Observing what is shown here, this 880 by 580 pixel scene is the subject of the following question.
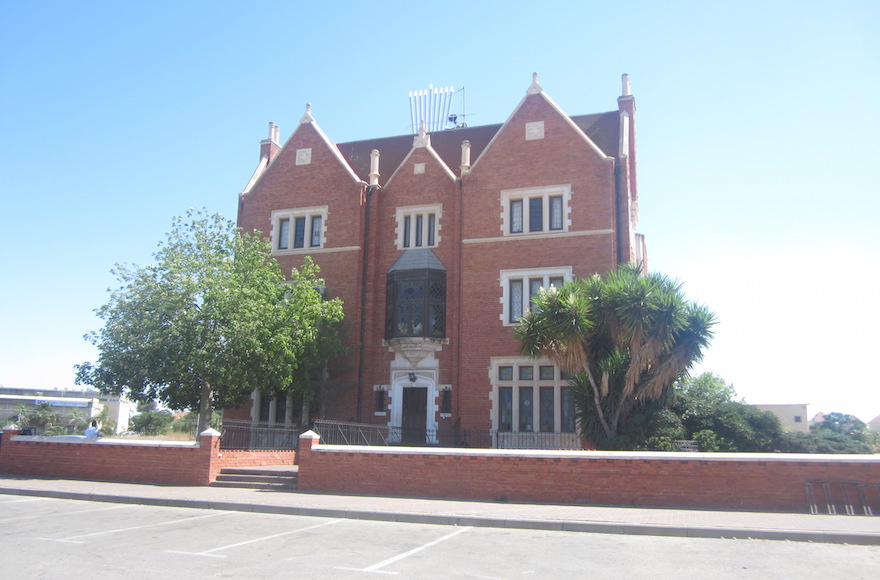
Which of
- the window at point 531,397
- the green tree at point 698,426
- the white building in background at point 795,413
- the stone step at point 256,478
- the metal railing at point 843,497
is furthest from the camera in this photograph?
the white building in background at point 795,413

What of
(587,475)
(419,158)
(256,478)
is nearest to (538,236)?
(419,158)

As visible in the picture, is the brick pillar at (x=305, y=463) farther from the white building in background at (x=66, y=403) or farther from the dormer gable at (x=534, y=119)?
the white building in background at (x=66, y=403)

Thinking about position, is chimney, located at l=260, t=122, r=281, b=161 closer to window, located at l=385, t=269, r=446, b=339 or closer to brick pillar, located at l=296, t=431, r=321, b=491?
window, located at l=385, t=269, r=446, b=339

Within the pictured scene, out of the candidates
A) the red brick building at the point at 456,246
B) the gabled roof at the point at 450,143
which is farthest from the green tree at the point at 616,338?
the gabled roof at the point at 450,143

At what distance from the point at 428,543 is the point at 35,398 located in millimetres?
88756

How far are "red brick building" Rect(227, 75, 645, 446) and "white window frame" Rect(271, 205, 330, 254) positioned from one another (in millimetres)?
58

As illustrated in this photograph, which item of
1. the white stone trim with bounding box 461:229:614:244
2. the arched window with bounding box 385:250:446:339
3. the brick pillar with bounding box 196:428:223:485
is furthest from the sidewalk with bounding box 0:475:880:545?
the white stone trim with bounding box 461:229:614:244

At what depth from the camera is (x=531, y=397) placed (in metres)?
24.1

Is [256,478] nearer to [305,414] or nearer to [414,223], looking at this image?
[305,414]

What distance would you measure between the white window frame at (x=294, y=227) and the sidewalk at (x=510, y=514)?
1265 cm

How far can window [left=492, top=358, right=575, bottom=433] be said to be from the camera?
77.5ft

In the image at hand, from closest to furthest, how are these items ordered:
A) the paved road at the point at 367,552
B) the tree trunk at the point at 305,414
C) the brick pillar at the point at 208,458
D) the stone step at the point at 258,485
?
the paved road at the point at 367,552 → the stone step at the point at 258,485 → the brick pillar at the point at 208,458 → the tree trunk at the point at 305,414

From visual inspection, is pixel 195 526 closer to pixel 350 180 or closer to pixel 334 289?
pixel 334 289

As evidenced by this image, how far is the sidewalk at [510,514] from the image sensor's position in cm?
1104
